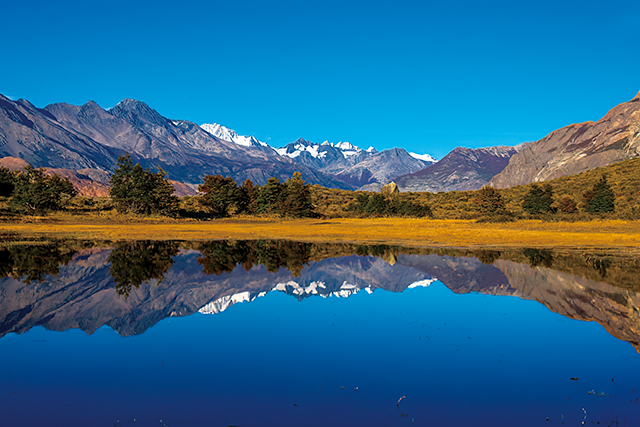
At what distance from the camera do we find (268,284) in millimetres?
22062

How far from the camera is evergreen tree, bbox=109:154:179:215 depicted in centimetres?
8594

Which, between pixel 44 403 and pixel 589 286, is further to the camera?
pixel 589 286

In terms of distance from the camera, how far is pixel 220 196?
9700 centimetres

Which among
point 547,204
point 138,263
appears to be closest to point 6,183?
point 138,263

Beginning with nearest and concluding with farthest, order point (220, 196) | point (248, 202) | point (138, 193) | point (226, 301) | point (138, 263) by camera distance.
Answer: point (226, 301), point (138, 263), point (138, 193), point (220, 196), point (248, 202)

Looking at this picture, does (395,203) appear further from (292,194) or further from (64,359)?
(64,359)

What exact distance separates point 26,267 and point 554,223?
213 feet

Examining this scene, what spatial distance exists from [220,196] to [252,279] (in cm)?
7611

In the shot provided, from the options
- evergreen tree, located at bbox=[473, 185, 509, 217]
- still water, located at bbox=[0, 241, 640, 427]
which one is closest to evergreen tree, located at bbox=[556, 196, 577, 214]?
evergreen tree, located at bbox=[473, 185, 509, 217]

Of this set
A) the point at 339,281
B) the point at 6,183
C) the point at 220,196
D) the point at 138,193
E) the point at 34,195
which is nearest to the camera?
the point at 339,281

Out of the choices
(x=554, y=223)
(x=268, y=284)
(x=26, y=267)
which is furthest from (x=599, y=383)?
(x=554, y=223)

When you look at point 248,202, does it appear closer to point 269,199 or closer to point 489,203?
point 269,199

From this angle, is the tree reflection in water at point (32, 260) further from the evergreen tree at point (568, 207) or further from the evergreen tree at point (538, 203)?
the evergreen tree at point (568, 207)

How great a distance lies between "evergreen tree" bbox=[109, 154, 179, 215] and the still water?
63573 mm
